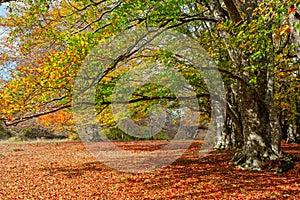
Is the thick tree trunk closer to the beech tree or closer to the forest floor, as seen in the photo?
the beech tree

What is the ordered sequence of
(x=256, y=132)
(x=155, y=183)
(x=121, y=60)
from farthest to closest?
(x=256, y=132) → (x=121, y=60) → (x=155, y=183)

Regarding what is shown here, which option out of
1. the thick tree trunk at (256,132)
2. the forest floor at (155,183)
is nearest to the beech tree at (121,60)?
the thick tree trunk at (256,132)

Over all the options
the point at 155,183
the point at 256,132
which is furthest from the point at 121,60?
the point at 256,132

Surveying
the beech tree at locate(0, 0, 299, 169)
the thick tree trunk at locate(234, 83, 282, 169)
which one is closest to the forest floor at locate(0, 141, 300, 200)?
the thick tree trunk at locate(234, 83, 282, 169)

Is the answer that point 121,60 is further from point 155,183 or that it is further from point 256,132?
point 256,132

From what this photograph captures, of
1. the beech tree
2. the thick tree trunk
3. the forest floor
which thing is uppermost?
the beech tree

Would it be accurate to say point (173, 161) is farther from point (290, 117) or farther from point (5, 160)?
point (290, 117)

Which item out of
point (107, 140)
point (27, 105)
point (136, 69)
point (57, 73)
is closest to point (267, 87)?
point (136, 69)

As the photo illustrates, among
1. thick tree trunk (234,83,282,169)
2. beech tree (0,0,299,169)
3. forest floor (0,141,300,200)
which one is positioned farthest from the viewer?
thick tree trunk (234,83,282,169)

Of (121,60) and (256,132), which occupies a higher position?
(121,60)

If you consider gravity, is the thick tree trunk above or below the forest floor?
above

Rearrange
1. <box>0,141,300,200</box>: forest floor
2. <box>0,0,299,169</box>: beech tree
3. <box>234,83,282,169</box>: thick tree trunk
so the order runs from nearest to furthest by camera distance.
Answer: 1. <box>0,141,300,200</box>: forest floor
2. <box>0,0,299,169</box>: beech tree
3. <box>234,83,282,169</box>: thick tree trunk

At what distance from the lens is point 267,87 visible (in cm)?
1115

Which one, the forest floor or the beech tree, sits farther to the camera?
the beech tree
